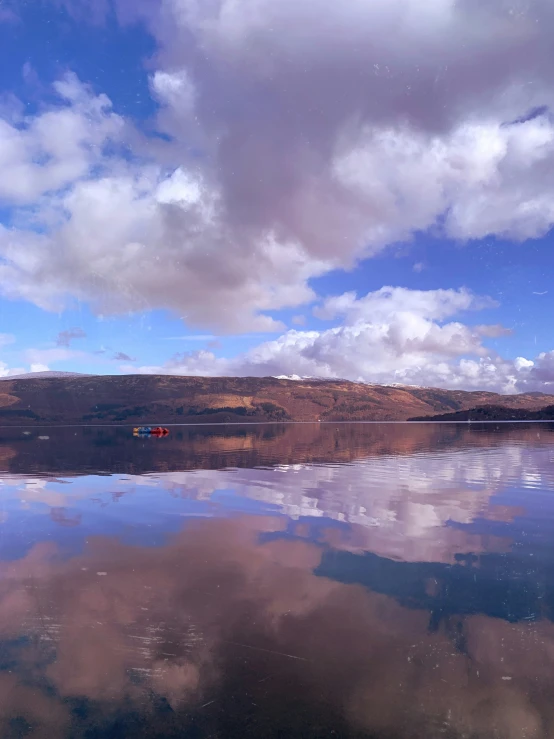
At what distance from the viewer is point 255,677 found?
895cm

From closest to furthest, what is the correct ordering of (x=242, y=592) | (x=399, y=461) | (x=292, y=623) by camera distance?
(x=292, y=623), (x=242, y=592), (x=399, y=461)

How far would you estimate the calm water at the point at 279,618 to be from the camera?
8.08 metres

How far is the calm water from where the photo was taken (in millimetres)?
8078

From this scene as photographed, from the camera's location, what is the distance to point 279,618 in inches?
447

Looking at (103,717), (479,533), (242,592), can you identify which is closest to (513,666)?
(242,592)

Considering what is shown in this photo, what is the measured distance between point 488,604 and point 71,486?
26415 millimetres

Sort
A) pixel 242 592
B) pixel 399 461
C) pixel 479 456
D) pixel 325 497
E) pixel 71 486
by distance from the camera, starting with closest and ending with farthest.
Result: pixel 242 592 → pixel 325 497 → pixel 71 486 → pixel 399 461 → pixel 479 456

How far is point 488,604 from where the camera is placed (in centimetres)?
1191

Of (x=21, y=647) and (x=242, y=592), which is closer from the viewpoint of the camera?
(x=21, y=647)

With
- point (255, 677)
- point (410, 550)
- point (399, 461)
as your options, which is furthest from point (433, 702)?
point (399, 461)

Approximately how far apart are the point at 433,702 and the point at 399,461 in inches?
1379

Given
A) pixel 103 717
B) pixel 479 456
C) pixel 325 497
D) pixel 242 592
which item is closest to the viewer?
pixel 103 717

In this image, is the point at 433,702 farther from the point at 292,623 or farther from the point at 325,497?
the point at 325,497

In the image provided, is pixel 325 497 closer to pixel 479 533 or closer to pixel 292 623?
pixel 479 533
